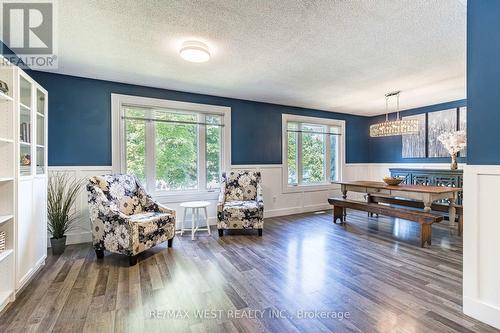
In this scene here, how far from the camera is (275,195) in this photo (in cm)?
505

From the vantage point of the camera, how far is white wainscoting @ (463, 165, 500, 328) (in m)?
1.64

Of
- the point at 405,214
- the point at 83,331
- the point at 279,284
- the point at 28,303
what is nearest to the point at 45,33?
the point at 28,303

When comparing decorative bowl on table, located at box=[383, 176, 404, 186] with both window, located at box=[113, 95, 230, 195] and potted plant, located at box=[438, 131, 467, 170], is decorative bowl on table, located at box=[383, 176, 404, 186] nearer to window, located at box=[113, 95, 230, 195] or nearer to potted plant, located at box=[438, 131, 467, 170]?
potted plant, located at box=[438, 131, 467, 170]

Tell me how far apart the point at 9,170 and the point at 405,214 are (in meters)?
4.43

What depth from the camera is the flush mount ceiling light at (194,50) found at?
2.42 meters

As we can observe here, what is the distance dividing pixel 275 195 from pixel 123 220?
307 centimetres

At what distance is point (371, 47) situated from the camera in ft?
8.34

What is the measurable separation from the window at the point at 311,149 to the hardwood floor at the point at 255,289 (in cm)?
222

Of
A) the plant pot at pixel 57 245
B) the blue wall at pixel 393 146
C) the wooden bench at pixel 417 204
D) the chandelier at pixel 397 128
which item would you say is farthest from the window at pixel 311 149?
the plant pot at pixel 57 245

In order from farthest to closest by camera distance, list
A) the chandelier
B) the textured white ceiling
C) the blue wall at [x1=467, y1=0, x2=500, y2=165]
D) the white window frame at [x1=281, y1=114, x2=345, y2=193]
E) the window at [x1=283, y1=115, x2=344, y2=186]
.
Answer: the window at [x1=283, y1=115, x2=344, y2=186] < the white window frame at [x1=281, y1=114, x2=345, y2=193] < the chandelier < the textured white ceiling < the blue wall at [x1=467, y1=0, x2=500, y2=165]

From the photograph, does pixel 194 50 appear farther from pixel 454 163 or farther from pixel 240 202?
pixel 454 163

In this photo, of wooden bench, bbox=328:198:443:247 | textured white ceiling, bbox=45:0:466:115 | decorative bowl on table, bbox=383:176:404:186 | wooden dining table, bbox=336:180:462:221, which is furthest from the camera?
decorative bowl on table, bbox=383:176:404:186

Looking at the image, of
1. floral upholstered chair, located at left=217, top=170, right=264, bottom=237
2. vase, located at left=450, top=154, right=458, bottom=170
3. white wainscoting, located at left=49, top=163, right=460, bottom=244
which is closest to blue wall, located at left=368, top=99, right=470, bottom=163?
white wainscoting, located at left=49, top=163, right=460, bottom=244

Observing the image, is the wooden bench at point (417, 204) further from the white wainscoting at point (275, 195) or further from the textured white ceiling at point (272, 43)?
the textured white ceiling at point (272, 43)
